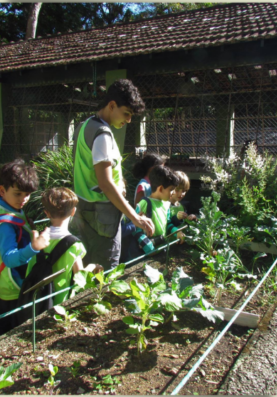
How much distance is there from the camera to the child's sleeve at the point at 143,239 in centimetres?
308

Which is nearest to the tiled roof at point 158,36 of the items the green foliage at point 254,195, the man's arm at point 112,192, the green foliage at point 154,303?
the green foliage at point 254,195

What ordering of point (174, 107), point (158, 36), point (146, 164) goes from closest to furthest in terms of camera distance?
point (146, 164) → point (158, 36) → point (174, 107)

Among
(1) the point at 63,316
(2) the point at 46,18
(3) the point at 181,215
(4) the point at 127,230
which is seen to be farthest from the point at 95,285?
(2) the point at 46,18

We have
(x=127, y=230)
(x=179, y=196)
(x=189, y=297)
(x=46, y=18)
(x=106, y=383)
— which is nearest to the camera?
(x=106, y=383)

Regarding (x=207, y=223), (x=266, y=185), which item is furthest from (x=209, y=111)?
(x=207, y=223)

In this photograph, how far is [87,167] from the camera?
254cm

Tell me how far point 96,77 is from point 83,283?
7328 mm

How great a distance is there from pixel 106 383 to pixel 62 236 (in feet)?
3.18

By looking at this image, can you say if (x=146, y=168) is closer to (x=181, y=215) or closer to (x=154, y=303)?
(x=181, y=215)

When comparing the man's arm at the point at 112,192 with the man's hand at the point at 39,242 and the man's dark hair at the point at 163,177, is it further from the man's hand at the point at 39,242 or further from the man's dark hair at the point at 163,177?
the man's dark hair at the point at 163,177

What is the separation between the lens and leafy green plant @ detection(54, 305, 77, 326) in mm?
1926

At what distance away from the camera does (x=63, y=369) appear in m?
1.59

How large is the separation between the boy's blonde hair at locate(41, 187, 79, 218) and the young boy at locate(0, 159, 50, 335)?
18cm

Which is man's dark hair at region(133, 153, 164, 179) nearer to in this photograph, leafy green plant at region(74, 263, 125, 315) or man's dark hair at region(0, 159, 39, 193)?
man's dark hair at region(0, 159, 39, 193)
